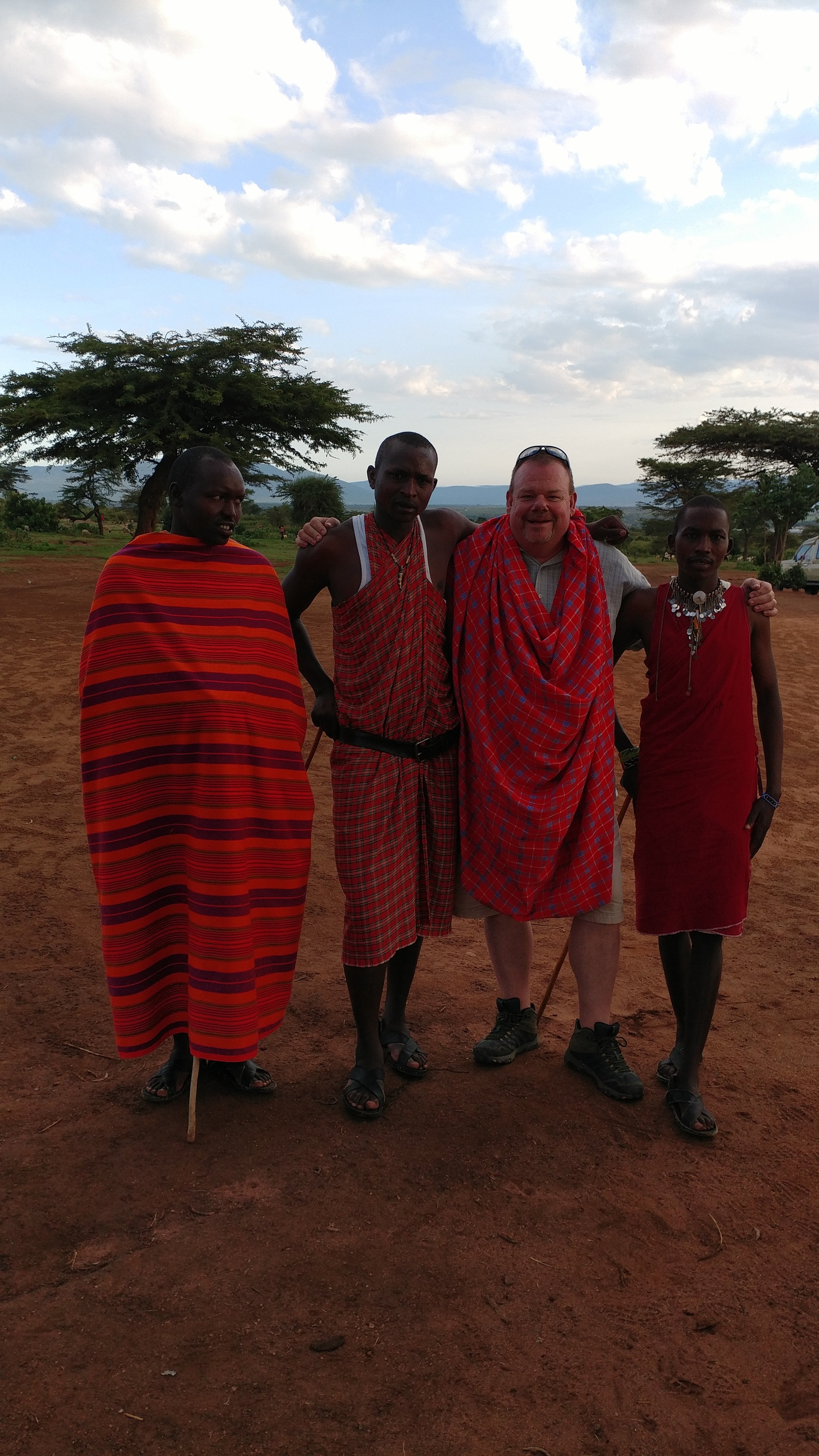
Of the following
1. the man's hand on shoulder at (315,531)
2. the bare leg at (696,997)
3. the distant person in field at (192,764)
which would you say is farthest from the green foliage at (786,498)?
the distant person in field at (192,764)

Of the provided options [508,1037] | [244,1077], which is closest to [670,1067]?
[508,1037]

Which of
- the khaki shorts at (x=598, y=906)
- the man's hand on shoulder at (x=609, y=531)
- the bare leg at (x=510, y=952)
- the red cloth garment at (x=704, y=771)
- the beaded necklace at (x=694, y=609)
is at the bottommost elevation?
the bare leg at (x=510, y=952)

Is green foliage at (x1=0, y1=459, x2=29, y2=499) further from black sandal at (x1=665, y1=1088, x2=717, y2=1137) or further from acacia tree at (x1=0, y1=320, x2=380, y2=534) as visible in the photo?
black sandal at (x1=665, y1=1088, x2=717, y2=1137)

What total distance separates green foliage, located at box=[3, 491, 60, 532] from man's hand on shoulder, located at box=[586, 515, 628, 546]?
25.1 meters

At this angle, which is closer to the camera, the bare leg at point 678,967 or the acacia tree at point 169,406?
the bare leg at point 678,967

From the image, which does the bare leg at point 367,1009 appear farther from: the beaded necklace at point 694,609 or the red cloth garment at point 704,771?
the beaded necklace at point 694,609

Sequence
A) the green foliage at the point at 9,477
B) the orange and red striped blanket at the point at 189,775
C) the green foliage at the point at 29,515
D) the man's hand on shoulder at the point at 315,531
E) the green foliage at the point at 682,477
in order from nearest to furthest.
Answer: the orange and red striped blanket at the point at 189,775, the man's hand on shoulder at the point at 315,531, the green foliage at the point at 29,515, the green foliage at the point at 682,477, the green foliage at the point at 9,477

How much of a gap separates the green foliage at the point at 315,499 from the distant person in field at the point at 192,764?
98.5 ft

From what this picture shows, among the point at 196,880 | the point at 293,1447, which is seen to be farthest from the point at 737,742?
the point at 293,1447

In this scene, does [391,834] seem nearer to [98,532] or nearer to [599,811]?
[599,811]

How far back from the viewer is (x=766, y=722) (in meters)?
3.09

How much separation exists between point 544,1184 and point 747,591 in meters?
1.83

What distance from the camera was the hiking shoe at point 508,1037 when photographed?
10.9ft

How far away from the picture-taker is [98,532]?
1072 inches
